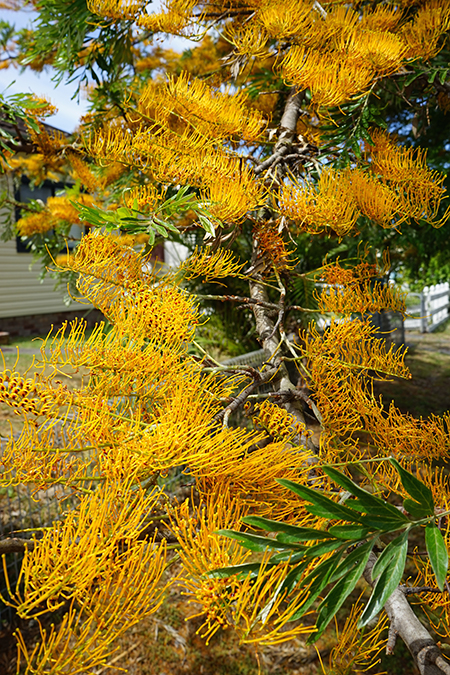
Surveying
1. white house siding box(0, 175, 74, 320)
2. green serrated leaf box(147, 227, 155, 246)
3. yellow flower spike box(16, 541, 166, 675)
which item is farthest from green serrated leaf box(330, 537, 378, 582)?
white house siding box(0, 175, 74, 320)

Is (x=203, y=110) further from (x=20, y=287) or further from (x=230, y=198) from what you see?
(x=20, y=287)

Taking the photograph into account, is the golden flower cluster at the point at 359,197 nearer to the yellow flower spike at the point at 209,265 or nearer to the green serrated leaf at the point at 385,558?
the yellow flower spike at the point at 209,265

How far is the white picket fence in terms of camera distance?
38.2 feet

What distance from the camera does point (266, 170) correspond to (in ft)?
5.71

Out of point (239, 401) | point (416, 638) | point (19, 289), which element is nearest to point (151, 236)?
point (239, 401)

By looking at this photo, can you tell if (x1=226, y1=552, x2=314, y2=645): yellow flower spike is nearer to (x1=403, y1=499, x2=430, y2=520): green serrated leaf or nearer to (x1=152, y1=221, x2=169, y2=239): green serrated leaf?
(x1=403, y1=499, x2=430, y2=520): green serrated leaf

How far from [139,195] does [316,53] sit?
0.88 meters

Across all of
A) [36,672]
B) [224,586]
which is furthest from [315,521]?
[36,672]

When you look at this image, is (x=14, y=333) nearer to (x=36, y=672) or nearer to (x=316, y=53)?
(x=316, y=53)

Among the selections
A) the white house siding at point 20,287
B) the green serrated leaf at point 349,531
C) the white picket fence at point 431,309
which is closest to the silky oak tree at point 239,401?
the green serrated leaf at point 349,531

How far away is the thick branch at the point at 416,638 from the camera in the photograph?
69 centimetres

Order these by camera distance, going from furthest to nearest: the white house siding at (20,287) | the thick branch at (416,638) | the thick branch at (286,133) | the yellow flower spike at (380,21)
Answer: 1. the white house siding at (20,287)
2. the yellow flower spike at (380,21)
3. the thick branch at (286,133)
4. the thick branch at (416,638)

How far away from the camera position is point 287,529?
618mm

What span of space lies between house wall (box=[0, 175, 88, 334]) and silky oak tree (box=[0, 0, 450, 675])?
22.1 feet
